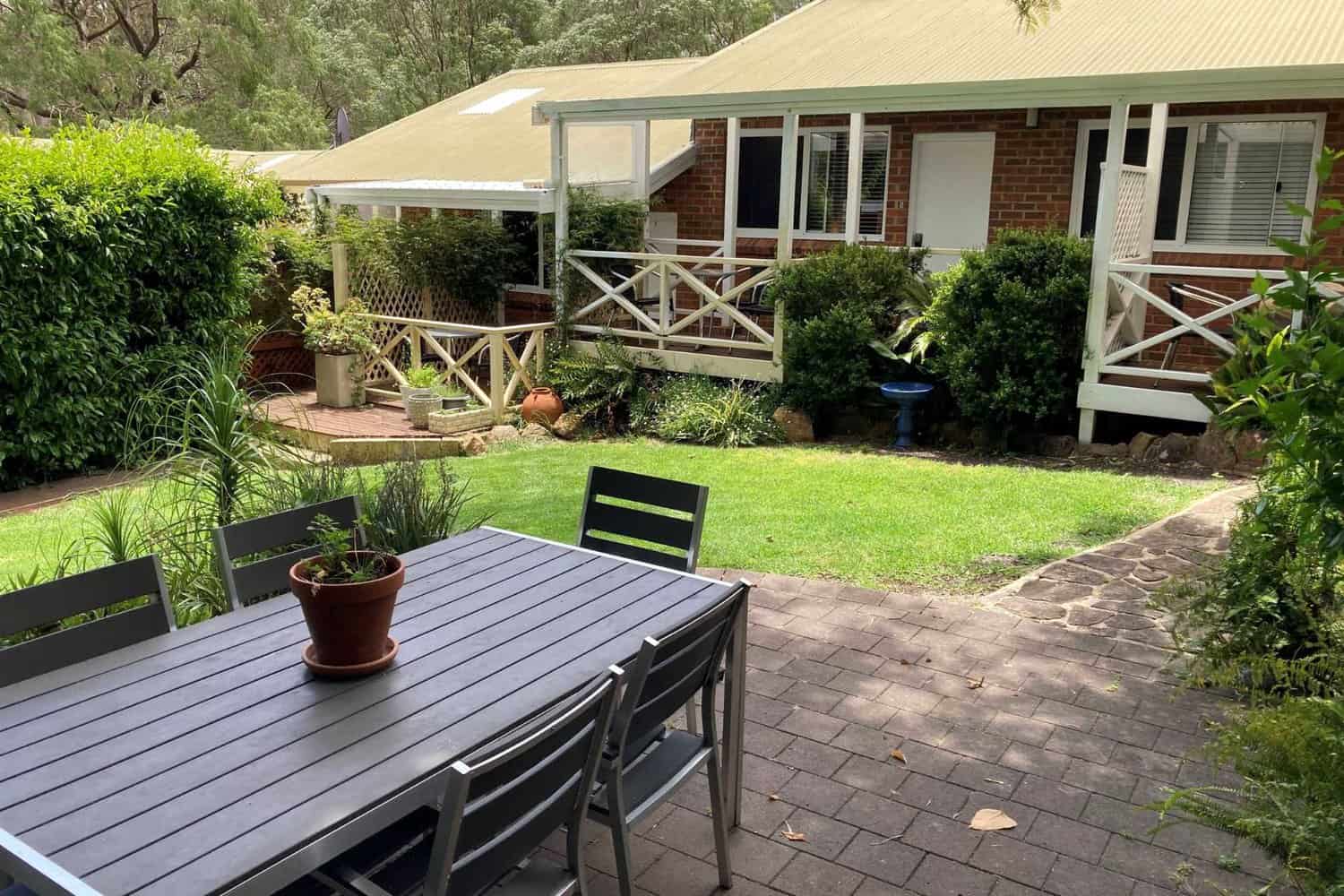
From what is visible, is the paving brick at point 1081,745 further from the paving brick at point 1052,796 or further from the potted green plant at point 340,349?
the potted green plant at point 340,349

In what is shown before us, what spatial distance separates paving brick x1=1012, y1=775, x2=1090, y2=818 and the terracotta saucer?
7.51ft

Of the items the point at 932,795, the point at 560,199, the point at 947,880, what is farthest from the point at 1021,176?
the point at 947,880

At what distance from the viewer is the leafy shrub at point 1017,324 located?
30.2ft

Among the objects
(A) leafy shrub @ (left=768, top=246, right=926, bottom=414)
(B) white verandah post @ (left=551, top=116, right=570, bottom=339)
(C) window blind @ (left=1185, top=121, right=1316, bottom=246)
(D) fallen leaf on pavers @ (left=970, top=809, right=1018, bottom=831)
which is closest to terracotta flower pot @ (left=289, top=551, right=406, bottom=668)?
(D) fallen leaf on pavers @ (left=970, top=809, right=1018, bottom=831)

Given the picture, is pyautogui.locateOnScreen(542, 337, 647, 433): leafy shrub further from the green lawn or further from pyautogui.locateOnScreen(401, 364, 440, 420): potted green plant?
the green lawn

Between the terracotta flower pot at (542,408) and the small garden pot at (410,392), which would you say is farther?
the small garden pot at (410,392)

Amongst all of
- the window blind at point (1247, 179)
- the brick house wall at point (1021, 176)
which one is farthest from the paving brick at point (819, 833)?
the window blind at point (1247, 179)

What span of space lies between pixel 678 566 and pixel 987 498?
411 centimetres

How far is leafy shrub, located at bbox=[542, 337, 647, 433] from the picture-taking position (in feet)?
37.6

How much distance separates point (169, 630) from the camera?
329 centimetres

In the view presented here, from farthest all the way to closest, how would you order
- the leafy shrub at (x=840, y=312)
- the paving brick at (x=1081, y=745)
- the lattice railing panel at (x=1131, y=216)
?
the leafy shrub at (x=840, y=312) → the lattice railing panel at (x=1131, y=216) → the paving brick at (x=1081, y=745)

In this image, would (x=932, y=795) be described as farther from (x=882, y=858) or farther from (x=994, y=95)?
(x=994, y=95)

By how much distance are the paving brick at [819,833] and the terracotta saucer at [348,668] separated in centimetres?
149

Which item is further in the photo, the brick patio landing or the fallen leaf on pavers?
the fallen leaf on pavers
